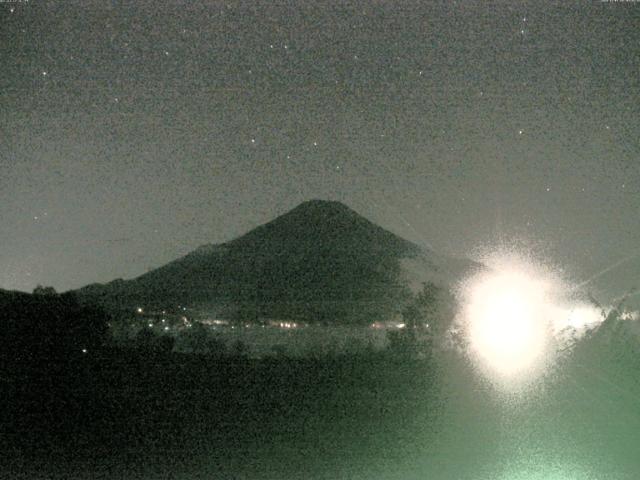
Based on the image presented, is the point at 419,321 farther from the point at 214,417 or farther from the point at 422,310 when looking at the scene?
the point at 214,417

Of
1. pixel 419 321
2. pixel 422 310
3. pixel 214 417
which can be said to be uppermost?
pixel 422 310

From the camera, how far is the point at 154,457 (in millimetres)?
9102

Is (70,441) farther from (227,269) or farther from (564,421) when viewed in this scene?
(227,269)

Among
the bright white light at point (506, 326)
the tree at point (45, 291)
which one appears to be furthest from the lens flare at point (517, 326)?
the tree at point (45, 291)

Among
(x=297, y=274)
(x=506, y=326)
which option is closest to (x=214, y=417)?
(x=506, y=326)

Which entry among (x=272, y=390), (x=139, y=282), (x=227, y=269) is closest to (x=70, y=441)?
(x=272, y=390)

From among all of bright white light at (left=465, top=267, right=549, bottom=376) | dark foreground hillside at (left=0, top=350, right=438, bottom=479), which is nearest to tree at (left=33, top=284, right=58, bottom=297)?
dark foreground hillside at (left=0, top=350, right=438, bottom=479)

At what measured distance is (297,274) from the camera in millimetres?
45250

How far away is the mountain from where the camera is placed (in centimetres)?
3312

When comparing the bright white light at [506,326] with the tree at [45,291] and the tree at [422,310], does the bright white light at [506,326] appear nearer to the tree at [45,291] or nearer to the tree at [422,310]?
the tree at [422,310]

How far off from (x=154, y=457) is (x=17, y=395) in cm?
344

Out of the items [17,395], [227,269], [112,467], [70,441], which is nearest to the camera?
[112,467]

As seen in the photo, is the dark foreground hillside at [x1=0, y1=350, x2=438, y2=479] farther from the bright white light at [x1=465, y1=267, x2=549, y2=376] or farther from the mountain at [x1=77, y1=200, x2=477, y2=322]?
the mountain at [x1=77, y1=200, x2=477, y2=322]

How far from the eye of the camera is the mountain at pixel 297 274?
33125mm
